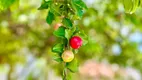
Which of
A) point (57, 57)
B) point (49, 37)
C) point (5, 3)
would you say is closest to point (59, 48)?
point (57, 57)

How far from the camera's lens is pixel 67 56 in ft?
2.26

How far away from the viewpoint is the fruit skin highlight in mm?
688

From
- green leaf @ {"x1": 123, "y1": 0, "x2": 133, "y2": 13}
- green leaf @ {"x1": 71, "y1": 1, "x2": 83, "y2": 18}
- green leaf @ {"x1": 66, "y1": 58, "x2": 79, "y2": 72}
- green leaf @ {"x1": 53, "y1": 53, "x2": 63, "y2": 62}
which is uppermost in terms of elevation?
green leaf @ {"x1": 71, "y1": 1, "x2": 83, "y2": 18}

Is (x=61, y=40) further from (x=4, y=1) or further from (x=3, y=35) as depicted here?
(x=3, y=35)

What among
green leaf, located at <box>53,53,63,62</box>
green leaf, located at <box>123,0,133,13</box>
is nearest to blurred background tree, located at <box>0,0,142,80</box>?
green leaf, located at <box>123,0,133,13</box>

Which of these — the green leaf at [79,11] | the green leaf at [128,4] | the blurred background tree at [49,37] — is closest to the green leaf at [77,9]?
the green leaf at [79,11]

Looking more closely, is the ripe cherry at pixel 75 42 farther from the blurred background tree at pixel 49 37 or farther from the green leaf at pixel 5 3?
the blurred background tree at pixel 49 37

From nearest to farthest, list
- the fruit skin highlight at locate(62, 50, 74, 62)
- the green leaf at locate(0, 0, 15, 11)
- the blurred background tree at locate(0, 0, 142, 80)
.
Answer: the fruit skin highlight at locate(62, 50, 74, 62) < the green leaf at locate(0, 0, 15, 11) < the blurred background tree at locate(0, 0, 142, 80)

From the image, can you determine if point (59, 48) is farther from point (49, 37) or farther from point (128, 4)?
point (49, 37)

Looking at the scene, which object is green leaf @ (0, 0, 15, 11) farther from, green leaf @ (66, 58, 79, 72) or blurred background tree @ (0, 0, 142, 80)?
blurred background tree @ (0, 0, 142, 80)

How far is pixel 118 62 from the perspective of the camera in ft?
8.98

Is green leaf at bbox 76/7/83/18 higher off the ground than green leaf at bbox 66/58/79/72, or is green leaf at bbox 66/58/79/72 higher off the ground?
green leaf at bbox 76/7/83/18

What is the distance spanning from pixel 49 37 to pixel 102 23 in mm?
507

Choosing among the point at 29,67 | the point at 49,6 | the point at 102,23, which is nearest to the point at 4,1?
the point at 49,6
